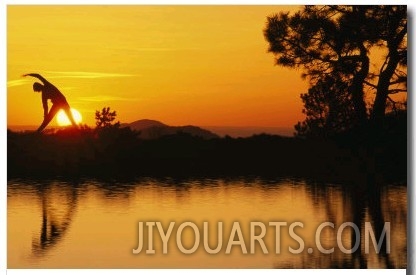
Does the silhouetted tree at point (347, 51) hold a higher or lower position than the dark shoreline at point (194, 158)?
higher

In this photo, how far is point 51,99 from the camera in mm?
6809

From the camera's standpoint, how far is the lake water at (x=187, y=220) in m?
6.85

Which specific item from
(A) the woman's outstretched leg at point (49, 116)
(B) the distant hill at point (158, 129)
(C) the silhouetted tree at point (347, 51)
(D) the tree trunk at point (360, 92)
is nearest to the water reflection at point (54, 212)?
(A) the woman's outstretched leg at point (49, 116)

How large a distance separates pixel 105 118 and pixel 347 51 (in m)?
1.48

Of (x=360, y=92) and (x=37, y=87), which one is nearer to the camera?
(x=37, y=87)

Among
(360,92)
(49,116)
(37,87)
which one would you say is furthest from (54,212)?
(360,92)

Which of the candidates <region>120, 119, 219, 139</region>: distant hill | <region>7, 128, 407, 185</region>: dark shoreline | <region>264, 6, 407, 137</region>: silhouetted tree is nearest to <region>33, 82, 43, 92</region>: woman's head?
<region>7, 128, 407, 185</region>: dark shoreline

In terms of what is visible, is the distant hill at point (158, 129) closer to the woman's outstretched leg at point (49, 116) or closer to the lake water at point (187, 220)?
the lake water at point (187, 220)

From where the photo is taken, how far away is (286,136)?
6.94 metres

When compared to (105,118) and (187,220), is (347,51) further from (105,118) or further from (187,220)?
(105,118)

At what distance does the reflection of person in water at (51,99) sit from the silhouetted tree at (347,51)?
1.23 metres

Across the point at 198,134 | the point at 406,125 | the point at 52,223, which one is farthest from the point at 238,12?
the point at 52,223

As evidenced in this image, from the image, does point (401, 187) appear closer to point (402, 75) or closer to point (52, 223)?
point (402, 75)

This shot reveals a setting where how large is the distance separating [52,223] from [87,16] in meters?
1.21
